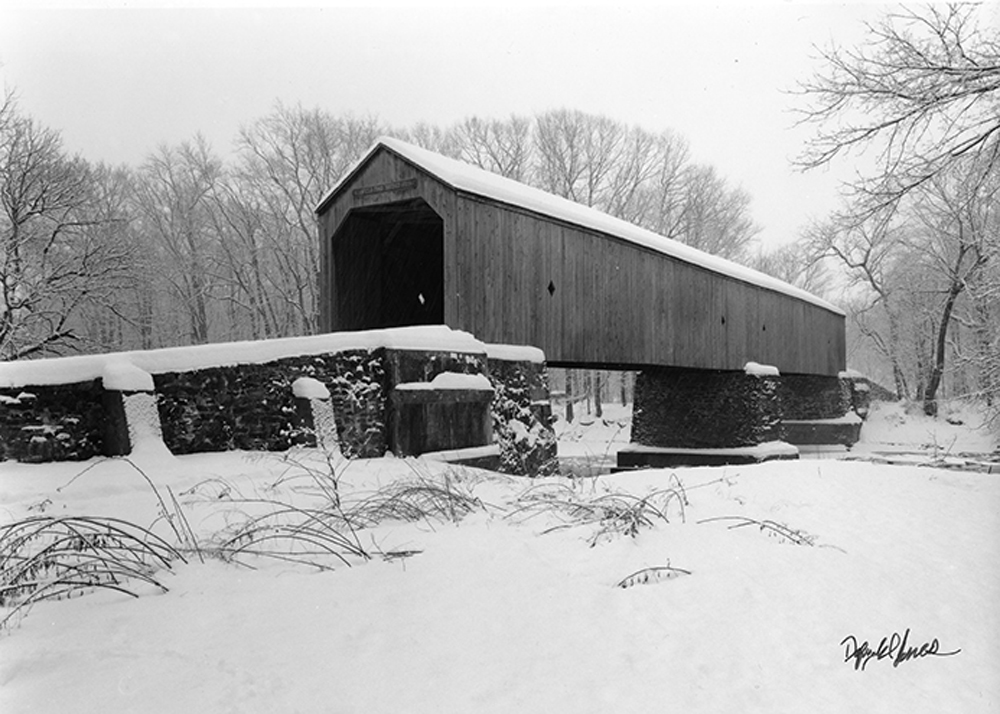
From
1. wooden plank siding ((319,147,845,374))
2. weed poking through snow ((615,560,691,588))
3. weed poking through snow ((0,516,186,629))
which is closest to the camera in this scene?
weed poking through snow ((0,516,186,629))

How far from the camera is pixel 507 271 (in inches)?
378

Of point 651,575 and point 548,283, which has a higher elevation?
point 548,283

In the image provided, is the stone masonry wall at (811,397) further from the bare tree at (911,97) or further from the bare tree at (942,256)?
the bare tree at (911,97)

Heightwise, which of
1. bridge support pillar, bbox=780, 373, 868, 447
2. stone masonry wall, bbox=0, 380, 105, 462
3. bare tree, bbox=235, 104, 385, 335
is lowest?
bridge support pillar, bbox=780, 373, 868, 447

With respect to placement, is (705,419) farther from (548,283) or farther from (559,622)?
(559,622)

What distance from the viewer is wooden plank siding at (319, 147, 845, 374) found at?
357 inches

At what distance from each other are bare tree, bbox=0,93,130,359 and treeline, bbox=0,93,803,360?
0.04 meters

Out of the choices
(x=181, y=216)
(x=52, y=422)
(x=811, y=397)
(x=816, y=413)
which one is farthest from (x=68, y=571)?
(x=816, y=413)

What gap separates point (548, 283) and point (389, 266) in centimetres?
296

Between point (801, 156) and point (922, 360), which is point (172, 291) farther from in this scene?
point (922, 360)

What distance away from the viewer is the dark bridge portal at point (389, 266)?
10.6m

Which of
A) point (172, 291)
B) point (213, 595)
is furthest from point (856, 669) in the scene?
point (172, 291)
